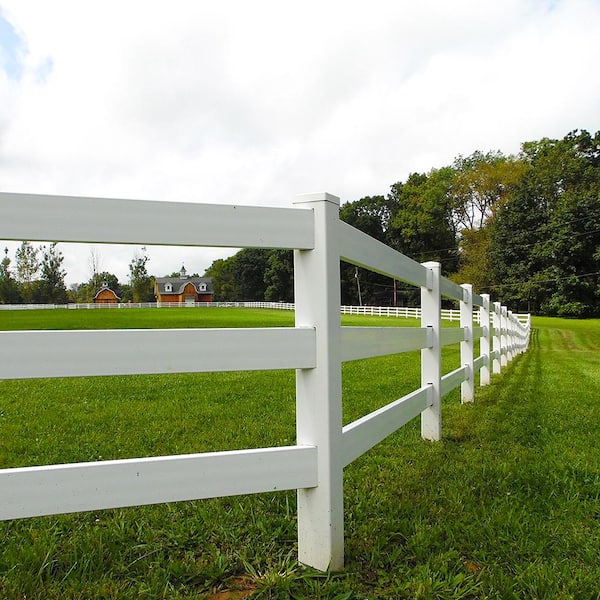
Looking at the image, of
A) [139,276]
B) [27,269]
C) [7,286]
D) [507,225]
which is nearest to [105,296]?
[139,276]

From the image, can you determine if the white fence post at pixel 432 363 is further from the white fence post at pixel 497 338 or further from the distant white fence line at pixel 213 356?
the white fence post at pixel 497 338

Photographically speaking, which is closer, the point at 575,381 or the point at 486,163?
the point at 575,381

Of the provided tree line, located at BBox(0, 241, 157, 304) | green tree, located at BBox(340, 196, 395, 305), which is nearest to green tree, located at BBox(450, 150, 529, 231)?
green tree, located at BBox(340, 196, 395, 305)

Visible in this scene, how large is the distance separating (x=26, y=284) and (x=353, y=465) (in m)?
34.5

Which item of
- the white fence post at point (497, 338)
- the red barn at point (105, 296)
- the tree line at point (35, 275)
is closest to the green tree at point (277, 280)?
the red barn at point (105, 296)

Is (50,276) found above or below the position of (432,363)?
above

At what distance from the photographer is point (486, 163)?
51.5 metres

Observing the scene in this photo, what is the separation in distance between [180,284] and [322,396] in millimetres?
83914

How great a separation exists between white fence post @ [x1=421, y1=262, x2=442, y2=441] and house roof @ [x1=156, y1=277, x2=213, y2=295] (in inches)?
3148

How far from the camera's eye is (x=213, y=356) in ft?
5.41

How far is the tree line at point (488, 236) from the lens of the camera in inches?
1555

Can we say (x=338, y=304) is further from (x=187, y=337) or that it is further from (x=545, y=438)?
(x=545, y=438)

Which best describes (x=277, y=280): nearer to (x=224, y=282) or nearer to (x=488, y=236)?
(x=224, y=282)

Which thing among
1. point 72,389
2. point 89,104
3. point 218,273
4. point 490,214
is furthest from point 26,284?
point 218,273
